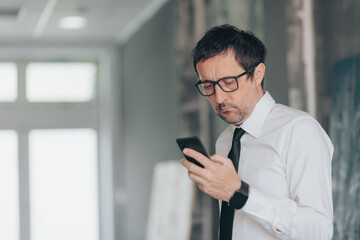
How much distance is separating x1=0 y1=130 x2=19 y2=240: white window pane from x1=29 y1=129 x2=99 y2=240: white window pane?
0.76 ft

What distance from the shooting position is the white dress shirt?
64.1 inches

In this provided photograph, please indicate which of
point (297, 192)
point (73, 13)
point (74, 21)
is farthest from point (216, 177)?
point (74, 21)

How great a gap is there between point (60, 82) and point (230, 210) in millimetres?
7830

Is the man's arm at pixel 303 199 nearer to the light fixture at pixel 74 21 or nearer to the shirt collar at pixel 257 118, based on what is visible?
the shirt collar at pixel 257 118

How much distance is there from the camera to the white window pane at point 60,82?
368 inches

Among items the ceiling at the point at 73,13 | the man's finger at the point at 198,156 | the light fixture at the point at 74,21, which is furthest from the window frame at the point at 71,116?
the man's finger at the point at 198,156

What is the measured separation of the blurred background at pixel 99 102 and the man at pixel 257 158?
2.05 metres

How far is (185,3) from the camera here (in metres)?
5.87

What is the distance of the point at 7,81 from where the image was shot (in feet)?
30.3

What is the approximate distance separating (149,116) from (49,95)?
8.08 ft

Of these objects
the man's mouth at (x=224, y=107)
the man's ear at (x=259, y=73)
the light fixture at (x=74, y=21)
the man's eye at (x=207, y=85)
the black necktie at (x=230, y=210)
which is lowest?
the black necktie at (x=230, y=210)

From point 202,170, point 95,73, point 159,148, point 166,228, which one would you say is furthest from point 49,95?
point 202,170

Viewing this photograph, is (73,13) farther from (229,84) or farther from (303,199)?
(303,199)

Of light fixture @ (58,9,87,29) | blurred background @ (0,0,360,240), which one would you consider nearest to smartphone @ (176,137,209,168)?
blurred background @ (0,0,360,240)
